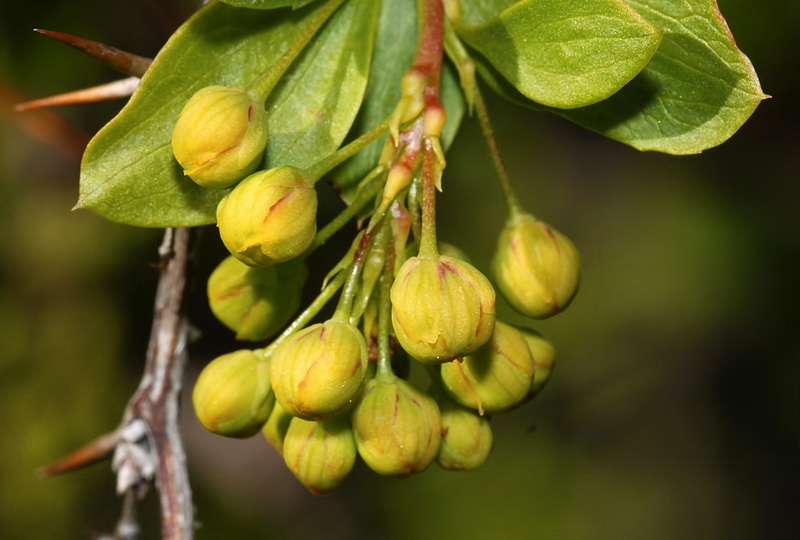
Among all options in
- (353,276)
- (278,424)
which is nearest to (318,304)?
(353,276)

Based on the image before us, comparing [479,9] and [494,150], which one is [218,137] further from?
[479,9]

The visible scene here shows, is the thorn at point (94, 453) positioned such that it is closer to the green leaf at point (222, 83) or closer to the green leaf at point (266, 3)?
the green leaf at point (222, 83)

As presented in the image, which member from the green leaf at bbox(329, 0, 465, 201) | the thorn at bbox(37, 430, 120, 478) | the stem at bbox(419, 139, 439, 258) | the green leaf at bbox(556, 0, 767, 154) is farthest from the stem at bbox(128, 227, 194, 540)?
the green leaf at bbox(556, 0, 767, 154)

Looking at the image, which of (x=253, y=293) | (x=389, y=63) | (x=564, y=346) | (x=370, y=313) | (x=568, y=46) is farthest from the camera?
(x=564, y=346)

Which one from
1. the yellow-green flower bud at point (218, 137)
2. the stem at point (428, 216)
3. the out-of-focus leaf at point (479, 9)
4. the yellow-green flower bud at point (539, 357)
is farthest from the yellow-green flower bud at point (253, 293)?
the out-of-focus leaf at point (479, 9)

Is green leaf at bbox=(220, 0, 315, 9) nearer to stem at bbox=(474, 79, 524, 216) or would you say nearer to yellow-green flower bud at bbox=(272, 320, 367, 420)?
stem at bbox=(474, 79, 524, 216)

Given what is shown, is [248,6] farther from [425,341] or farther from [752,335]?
[752,335]

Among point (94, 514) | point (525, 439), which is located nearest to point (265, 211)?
point (94, 514)
